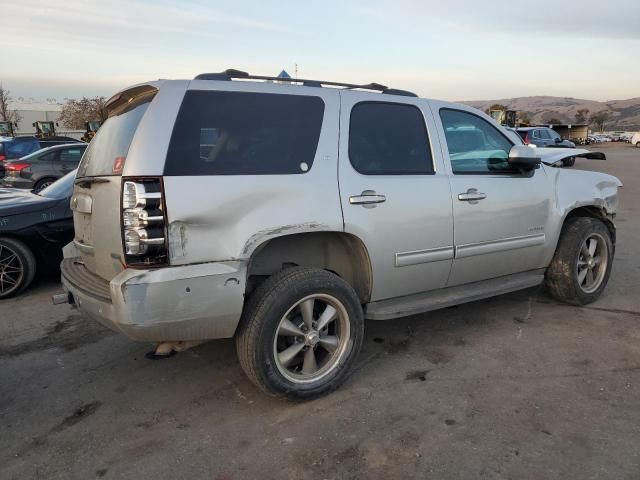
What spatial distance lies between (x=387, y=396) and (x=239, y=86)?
210 centimetres

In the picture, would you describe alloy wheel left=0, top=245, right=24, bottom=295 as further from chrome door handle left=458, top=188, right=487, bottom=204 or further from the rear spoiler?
chrome door handle left=458, top=188, right=487, bottom=204

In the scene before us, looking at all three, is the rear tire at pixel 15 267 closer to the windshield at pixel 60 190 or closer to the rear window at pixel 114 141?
the windshield at pixel 60 190

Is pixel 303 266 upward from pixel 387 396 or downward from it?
upward

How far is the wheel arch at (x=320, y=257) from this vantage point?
3.26 meters

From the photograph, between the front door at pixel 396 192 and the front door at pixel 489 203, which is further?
the front door at pixel 489 203

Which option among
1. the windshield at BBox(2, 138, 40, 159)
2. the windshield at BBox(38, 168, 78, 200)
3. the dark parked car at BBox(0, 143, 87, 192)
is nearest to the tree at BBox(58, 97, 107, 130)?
the windshield at BBox(2, 138, 40, 159)

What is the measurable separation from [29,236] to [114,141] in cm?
300

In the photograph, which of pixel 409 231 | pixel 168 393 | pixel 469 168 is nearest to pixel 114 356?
pixel 168 393

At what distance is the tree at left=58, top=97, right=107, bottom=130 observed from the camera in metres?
54.8

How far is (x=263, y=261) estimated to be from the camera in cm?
326

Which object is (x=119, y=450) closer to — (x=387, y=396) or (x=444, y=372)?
(x=387, y=396)

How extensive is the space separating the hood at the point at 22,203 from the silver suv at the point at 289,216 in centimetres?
222

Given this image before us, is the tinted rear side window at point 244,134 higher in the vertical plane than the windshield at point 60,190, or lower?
higher

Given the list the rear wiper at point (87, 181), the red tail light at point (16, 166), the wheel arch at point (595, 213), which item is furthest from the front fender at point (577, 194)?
the red tail light at point (16, 166)
